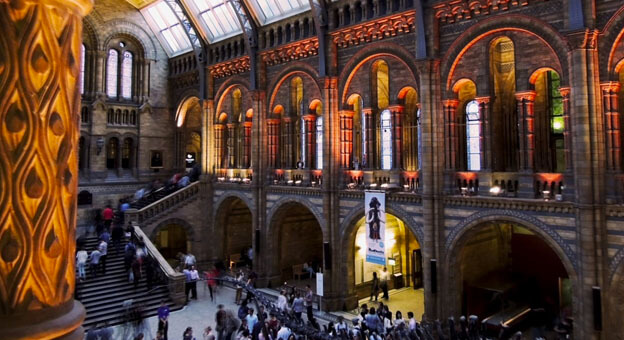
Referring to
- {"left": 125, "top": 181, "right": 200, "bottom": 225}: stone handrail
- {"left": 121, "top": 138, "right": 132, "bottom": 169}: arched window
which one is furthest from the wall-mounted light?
{"left": 125, "top": 181, "right": 200, "bottom": 225}: stone handrail

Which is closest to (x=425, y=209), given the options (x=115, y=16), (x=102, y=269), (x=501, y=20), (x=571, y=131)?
(x=571, y=131)

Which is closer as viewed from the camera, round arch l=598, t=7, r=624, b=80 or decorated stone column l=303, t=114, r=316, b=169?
round arch l=598, t=7, r=624, b=80

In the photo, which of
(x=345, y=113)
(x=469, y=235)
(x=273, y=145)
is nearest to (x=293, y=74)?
(x=273, y=145)

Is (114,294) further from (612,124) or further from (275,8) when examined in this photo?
(612,124)

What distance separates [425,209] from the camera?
51.3 ft

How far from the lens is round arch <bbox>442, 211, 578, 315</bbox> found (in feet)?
43.1

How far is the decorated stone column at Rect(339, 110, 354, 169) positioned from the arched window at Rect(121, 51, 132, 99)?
1604 cm

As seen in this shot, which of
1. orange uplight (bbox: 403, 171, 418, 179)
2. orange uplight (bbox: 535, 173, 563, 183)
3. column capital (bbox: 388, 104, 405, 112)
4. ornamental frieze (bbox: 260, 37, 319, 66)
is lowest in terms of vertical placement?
orange uplight (bbox: 535, 173, 563, 183)

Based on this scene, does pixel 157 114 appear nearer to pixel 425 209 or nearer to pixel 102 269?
pixel 102 269

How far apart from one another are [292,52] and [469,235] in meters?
12.0

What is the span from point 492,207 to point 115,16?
24.9 meters

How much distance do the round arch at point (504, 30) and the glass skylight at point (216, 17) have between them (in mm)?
12549

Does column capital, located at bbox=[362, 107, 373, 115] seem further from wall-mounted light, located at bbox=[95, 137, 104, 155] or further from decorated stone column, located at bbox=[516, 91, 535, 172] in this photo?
wall-mounted light, located at bbox=[95, 137, 104, 155]

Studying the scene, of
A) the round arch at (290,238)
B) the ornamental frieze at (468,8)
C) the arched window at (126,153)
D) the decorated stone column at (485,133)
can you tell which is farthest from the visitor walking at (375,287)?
the arched window at (126,153)
